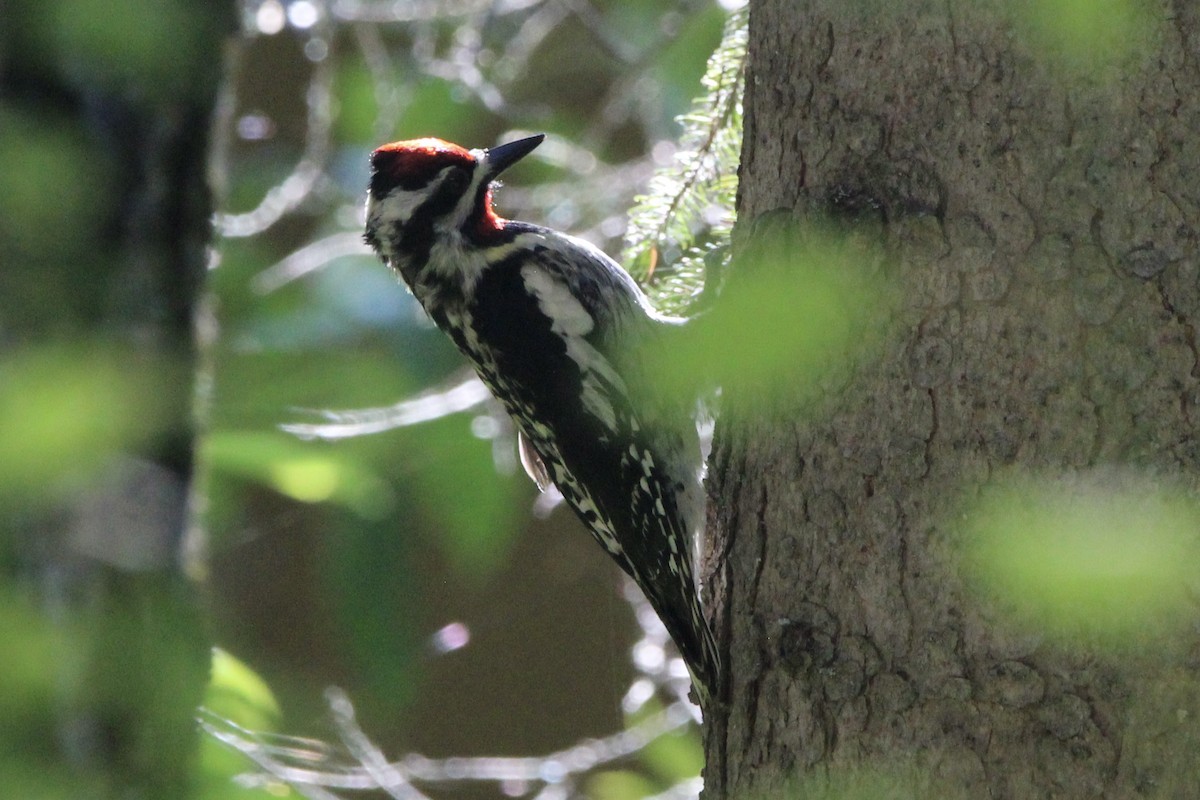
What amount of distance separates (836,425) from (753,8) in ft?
2.09

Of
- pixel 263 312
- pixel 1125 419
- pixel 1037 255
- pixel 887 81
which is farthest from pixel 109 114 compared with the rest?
pixel 263 312

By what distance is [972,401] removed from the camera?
1.46 m

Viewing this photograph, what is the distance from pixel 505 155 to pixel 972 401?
1.46 meters

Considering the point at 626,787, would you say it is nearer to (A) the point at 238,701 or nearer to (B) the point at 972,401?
(A) the point at 238,701

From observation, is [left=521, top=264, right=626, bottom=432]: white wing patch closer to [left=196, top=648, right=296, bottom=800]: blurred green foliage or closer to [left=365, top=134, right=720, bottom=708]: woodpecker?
[left=365, top=134, right=720, bottom=708]: woodpecker

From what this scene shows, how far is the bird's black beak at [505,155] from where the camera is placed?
269 cm

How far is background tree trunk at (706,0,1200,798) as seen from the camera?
52.9 inches

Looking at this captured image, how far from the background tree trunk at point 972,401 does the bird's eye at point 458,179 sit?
116cm

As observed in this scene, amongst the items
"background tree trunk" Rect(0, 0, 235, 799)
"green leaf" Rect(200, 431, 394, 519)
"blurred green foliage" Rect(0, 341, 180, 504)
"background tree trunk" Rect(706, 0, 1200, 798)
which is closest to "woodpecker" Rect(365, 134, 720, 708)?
"green leaf" Rect(200, 431, 394, 519)

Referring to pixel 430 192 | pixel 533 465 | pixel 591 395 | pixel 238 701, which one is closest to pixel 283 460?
pixel 238 701

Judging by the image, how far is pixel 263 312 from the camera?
3678mm

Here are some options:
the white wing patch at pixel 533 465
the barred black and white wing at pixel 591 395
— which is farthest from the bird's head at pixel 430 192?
the white wing patch at pixel 533 465

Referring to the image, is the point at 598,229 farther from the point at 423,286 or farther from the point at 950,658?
the point at 950,658

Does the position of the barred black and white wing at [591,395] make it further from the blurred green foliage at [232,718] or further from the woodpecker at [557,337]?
the blurred green foliage at [232,718]
